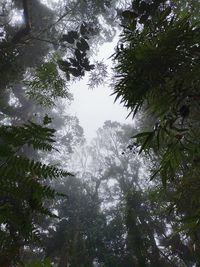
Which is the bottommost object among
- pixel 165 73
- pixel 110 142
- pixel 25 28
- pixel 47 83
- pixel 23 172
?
pixel 23 172

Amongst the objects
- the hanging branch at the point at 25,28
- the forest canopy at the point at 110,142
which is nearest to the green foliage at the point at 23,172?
the forest canopy at the point at 110,142

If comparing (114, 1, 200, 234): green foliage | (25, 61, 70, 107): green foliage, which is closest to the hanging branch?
(25, 61, 70, 107): green foliage

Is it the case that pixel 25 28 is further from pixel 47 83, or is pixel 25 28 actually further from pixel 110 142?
pixel 110 142

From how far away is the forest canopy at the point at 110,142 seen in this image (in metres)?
1.96

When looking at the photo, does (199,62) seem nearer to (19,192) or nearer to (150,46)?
(150,46)

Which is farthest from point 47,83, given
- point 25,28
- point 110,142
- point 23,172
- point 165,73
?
point 110,142

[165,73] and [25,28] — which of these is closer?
[165,73]

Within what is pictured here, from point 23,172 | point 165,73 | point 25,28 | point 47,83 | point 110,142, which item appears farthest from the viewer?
point 110,142

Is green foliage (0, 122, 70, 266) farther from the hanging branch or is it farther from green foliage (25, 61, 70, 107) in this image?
the hanging branch

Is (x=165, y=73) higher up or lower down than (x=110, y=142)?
lower down

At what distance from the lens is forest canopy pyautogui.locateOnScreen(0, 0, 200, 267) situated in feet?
6.44

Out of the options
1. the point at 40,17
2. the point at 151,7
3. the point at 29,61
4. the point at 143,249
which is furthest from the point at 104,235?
the point at 151,7

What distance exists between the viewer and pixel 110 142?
101 feet

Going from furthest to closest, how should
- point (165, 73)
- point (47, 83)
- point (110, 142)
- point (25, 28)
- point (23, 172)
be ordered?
point (110, 142) → point (25, 28) → point (47, 83) → point (165, 73) → point (23, 172)
